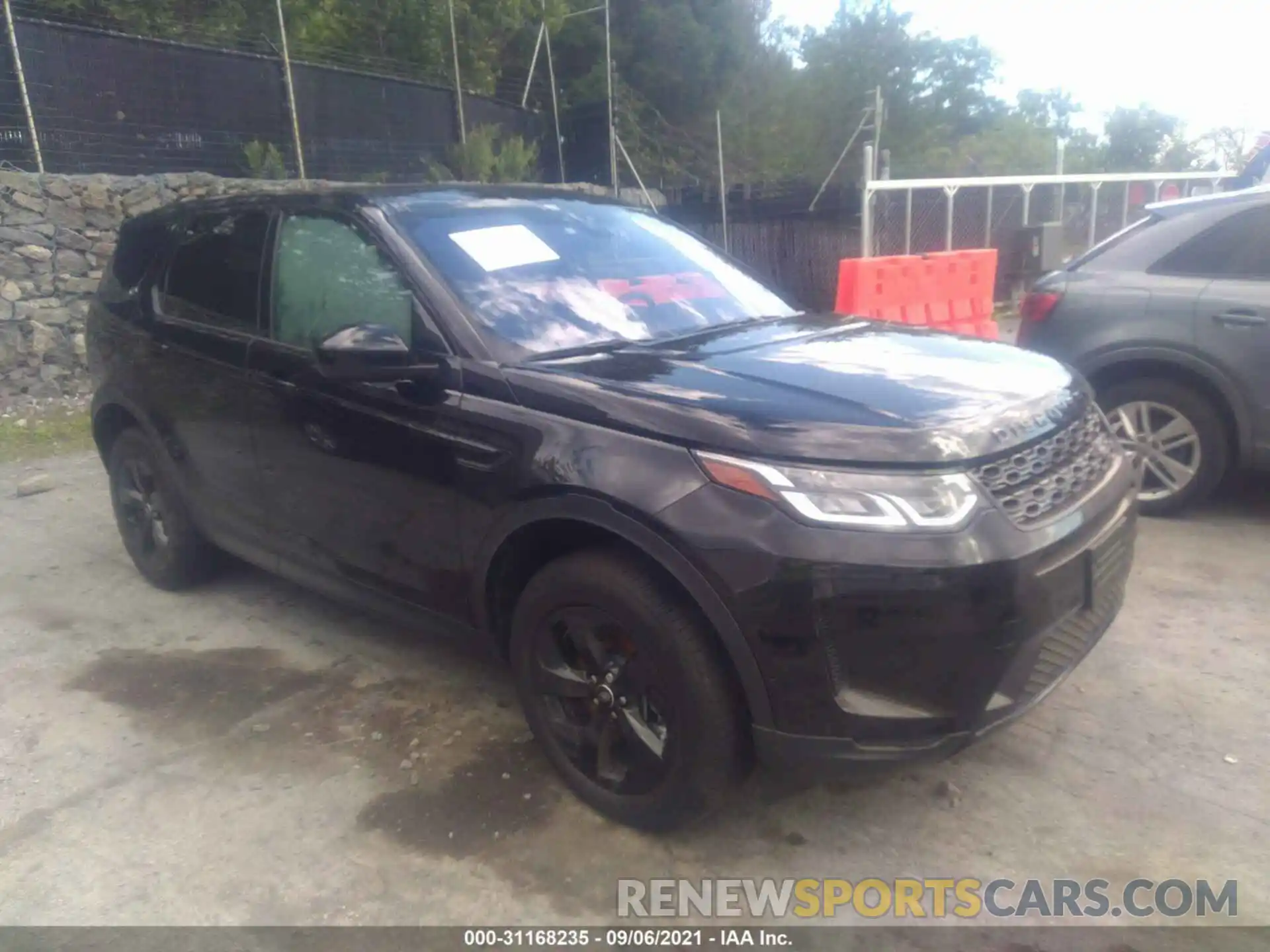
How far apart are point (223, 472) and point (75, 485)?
349 centimetres

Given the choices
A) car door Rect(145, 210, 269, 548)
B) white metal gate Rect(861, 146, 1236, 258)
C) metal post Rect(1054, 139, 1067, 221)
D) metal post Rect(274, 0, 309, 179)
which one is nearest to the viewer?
car door Rect(145, 210, 269, 548)

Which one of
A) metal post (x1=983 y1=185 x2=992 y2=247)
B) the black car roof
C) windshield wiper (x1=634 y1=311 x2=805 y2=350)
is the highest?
the black car roof

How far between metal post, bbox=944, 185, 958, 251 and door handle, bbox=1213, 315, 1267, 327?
257 inches

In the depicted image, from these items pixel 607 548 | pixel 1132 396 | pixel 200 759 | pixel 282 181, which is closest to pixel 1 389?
pixel 282 181

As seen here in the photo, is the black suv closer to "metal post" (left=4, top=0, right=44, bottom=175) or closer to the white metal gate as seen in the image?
"metal post" (left=4, top=0, right=44, bottom=175)

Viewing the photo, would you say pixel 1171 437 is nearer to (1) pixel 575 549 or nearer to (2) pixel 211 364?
(1) pixel 575 549

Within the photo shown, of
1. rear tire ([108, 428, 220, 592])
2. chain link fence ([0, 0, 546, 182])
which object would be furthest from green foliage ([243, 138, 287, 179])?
rear tire ([108, 428, 220, 592])

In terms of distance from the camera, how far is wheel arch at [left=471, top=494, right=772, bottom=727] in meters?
2.57

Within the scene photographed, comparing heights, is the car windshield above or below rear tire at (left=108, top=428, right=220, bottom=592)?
above

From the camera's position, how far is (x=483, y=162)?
46.1 feet

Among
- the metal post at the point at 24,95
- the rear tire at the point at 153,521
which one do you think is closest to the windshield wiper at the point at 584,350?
the rear tire at the point at 153,521

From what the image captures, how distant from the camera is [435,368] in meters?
3.19

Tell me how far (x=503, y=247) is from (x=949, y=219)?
30.2 ft

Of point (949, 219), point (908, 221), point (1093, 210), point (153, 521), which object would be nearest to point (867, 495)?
point (153, 521)
